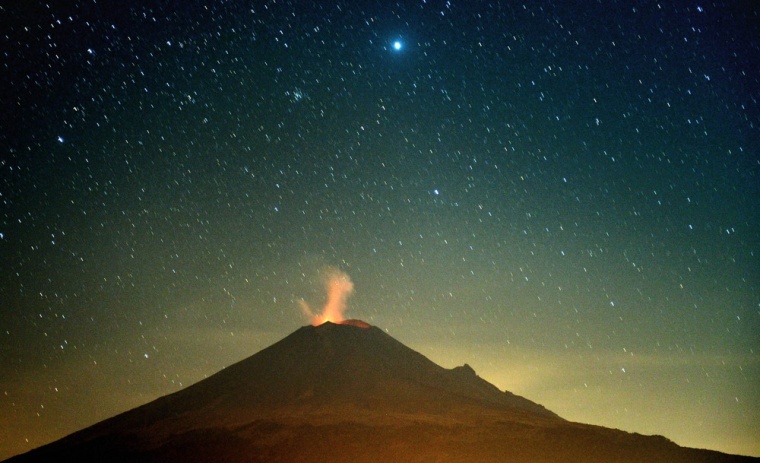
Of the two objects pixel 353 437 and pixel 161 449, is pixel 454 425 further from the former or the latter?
pixel 161 449

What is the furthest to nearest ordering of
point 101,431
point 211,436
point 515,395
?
point 515,395, point 101,431, point 211,436

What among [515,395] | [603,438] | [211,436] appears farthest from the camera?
[515,395]

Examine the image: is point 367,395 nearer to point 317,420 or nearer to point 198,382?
point 317,420

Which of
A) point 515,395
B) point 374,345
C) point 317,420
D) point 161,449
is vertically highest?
point 374,345

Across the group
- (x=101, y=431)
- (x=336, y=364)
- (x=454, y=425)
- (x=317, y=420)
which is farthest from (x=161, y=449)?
(x=336, y=364)

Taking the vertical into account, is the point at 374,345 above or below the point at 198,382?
above

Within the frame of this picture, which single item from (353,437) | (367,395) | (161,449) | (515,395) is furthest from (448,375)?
(161,449)

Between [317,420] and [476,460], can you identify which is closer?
[476,460]
